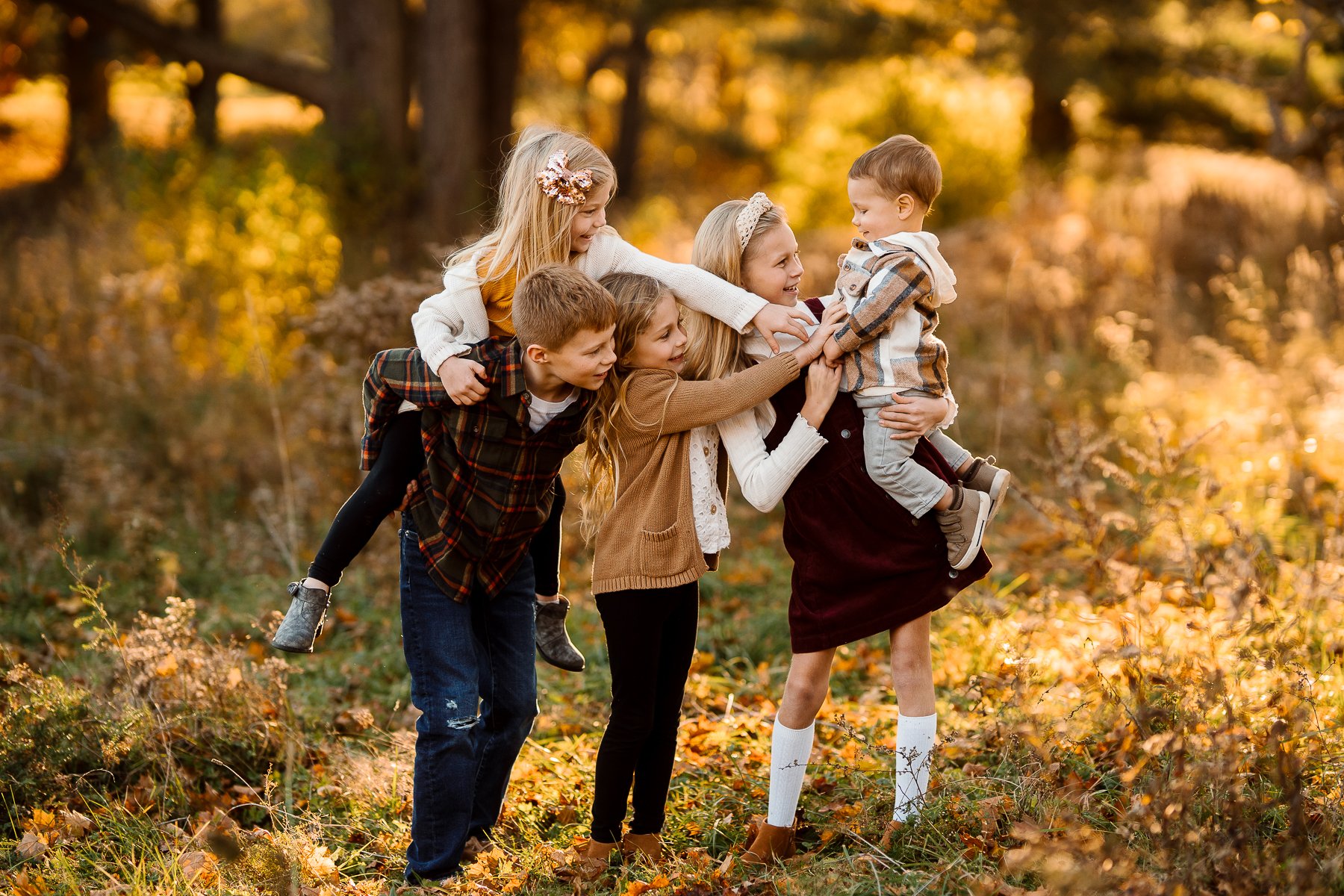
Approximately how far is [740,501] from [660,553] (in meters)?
3.86

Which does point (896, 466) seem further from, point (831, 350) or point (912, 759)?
point (912, 759)

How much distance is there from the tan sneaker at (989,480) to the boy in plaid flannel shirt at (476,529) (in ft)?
3.57

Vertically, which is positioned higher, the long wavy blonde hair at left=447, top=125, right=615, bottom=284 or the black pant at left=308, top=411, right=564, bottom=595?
the long wavy blonde hair at left=447, top=125, right=615, bottom=284

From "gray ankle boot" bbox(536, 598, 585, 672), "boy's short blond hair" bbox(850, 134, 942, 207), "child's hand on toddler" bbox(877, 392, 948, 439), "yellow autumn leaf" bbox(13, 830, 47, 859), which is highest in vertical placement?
"boy's short blond hair" bbox(850, 134, 942, 207)

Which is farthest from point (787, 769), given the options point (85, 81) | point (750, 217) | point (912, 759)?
point (85, 81)

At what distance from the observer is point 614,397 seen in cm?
295

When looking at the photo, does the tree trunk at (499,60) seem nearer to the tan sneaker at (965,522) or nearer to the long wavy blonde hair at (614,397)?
the long wavy blonde hair at (614,397)

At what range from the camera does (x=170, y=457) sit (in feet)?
21.6

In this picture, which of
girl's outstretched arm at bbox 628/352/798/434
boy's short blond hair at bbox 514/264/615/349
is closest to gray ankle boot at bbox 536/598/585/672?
girl's outstretched arm at bbox 628/352/798/434

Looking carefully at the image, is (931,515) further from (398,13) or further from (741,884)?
(398,13)

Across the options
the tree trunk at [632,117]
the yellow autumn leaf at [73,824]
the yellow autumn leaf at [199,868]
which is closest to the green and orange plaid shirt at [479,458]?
the yellow autumn leaf at [199,868]

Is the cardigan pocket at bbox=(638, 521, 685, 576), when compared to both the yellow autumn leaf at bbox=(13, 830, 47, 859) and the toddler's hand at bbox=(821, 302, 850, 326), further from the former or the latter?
the yellow autumn leaf at bbox=(13, 830, 47, 859)

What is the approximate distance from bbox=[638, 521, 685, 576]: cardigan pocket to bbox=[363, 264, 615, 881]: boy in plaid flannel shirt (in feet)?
1.12

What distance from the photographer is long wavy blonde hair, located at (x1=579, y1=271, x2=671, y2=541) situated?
9.44 ft
